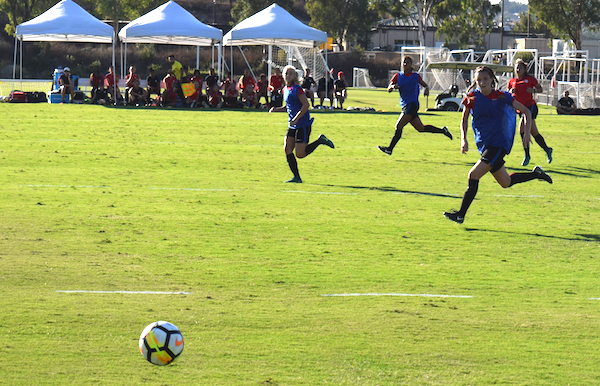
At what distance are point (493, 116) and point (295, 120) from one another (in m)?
3.72

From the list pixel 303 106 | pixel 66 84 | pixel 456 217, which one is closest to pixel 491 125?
pixel 456 217

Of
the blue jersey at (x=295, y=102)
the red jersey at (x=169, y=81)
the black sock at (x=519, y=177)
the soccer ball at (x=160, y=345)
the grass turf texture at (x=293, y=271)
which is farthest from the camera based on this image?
the red jersey at (x=169, y=81)

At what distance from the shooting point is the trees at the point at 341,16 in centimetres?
8488

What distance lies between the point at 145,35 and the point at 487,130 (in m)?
21.9

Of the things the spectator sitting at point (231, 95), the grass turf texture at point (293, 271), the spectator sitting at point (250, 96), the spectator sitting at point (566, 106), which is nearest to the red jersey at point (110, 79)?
the spectator sitting at point (231, 95)

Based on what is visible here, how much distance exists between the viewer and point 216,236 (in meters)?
8.50

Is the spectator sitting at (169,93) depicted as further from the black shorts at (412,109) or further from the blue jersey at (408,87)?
the black shorts at (412,109)

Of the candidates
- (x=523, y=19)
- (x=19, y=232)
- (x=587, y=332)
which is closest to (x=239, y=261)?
(x=19, y=232)

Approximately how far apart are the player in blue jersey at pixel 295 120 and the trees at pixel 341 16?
74692 mm

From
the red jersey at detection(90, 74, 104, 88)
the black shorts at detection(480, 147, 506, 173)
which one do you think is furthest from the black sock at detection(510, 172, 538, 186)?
the red jersey at detection(90, 74, 104, 88)

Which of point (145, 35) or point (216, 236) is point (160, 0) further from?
point (216, 236)

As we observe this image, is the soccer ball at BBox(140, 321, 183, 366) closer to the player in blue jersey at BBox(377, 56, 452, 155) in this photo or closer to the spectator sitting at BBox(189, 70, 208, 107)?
the player in blue jersey at BBox(377, 56, 452, 155)

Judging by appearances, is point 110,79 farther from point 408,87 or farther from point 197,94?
point 408,87

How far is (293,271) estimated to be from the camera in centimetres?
707
